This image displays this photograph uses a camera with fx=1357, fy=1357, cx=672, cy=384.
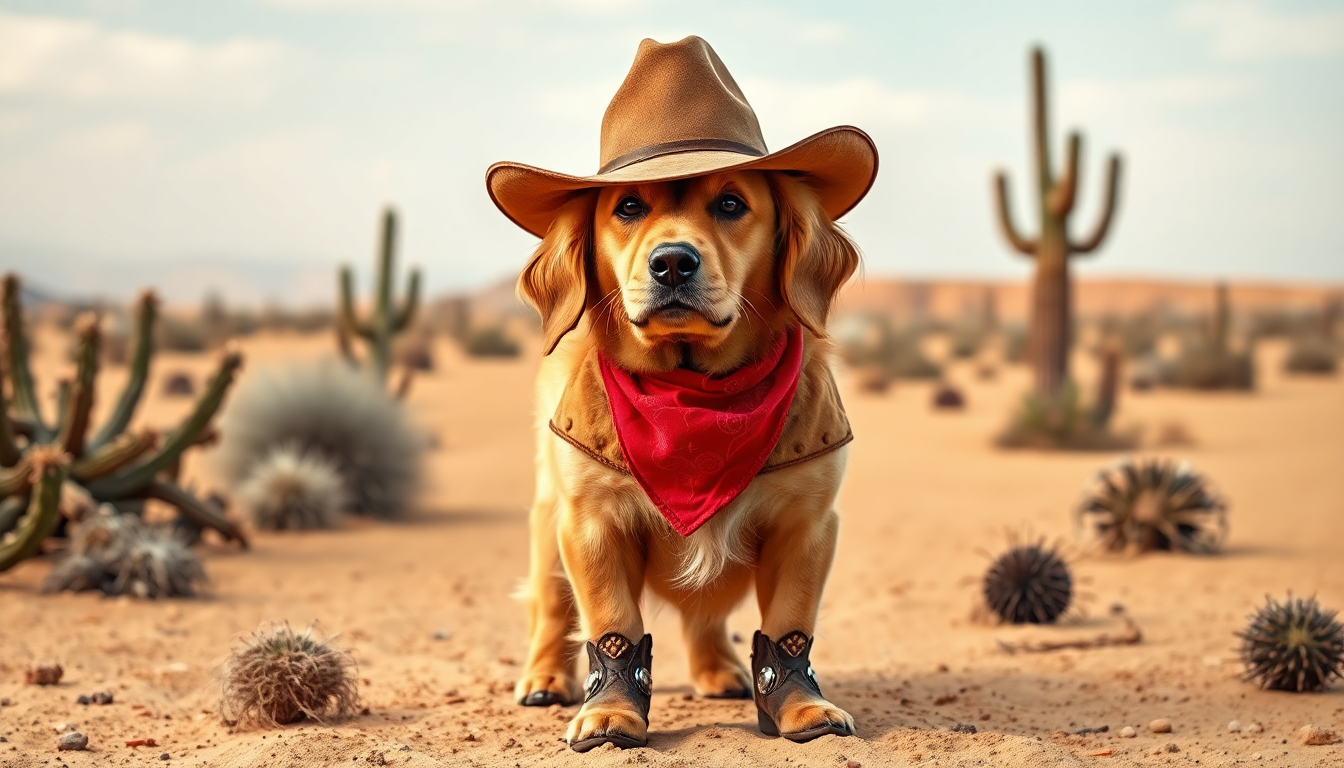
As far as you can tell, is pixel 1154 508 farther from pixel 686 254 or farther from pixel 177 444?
pixel 177 444

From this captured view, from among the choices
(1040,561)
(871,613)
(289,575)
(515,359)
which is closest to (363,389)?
(289,575)

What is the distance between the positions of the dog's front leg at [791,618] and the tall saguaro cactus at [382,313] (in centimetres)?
1184

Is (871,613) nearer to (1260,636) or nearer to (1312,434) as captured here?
(1260,636)

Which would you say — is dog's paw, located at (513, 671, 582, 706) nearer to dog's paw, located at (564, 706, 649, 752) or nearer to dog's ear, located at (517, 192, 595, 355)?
dog's paw, located at (564, 706, 649, 752)

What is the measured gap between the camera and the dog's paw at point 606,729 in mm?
4645

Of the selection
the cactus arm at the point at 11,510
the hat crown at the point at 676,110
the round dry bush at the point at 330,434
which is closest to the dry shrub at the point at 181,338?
the round dry bush at the point at 330,434

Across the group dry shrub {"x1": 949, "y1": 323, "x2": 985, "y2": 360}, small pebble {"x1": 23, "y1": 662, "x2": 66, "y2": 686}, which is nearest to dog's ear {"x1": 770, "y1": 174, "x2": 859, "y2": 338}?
small pebble {"x1": 23, "y1": 662, "x2": 66, "y2": 686}

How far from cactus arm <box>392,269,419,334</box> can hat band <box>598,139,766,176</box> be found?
12401 millimetres

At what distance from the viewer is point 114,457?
9227mm

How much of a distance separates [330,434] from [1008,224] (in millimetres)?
10466

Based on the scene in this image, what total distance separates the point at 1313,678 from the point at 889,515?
748 centimetres

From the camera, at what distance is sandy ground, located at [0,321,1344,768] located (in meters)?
4.87

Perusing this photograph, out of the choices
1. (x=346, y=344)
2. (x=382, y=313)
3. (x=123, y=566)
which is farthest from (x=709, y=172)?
(x=346, y=344)

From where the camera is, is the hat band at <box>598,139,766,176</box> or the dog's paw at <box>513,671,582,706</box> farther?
the dog's paw at <box>513,671,582,706</box>
